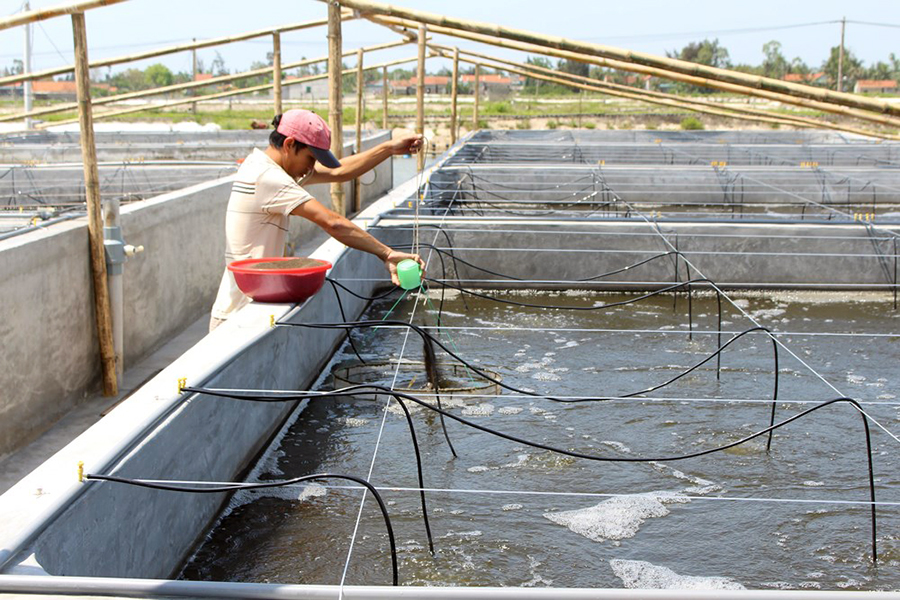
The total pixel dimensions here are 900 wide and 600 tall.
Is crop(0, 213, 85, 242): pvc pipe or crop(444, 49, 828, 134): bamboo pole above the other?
crop(444, 49, 828, 134): bamboo pole

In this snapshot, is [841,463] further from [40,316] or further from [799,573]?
[40,316]

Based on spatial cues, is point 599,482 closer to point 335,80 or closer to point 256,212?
point 256,212

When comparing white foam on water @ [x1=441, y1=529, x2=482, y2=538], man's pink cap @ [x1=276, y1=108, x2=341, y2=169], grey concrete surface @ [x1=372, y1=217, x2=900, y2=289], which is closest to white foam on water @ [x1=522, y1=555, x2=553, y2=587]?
white foam on water @ [x1=441, y1=529, x2=482, y2=538]

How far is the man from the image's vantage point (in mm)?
4758

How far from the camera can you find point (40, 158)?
16750mm

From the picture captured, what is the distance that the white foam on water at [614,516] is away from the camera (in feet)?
14.1

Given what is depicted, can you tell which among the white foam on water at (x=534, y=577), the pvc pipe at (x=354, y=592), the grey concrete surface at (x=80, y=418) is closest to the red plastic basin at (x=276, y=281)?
the grey concrete surface at (x=80, y=418)

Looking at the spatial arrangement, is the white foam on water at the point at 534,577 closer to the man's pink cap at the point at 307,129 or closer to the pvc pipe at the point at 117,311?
the man's pink cap at the point at 307,129

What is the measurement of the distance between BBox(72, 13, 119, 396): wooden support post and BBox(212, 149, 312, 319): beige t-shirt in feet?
5.82

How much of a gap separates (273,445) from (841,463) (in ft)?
9.85

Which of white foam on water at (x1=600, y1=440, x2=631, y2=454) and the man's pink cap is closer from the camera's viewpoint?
the man's pink cap

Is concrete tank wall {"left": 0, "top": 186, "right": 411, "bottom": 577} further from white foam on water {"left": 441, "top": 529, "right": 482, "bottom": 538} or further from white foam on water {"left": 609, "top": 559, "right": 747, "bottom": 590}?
white foam on water {"left": 609, "top": 559, "right": 747, "bottom": 590}

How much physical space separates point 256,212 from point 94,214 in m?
2.29

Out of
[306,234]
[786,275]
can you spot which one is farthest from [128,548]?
[306,234]
